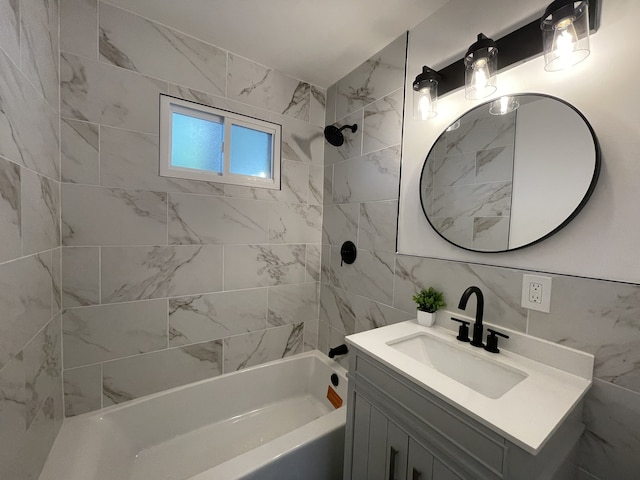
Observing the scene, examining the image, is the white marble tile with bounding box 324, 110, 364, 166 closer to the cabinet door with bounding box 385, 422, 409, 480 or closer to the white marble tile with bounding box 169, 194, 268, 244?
the white marble tile with bounding box 169, 194, 268, 244

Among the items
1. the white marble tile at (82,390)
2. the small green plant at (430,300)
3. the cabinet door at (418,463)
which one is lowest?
the white marble tile at (82,390)

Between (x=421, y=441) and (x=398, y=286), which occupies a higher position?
(x=398, y=286)

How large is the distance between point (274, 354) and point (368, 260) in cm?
101

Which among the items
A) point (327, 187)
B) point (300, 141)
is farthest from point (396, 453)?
point (300, 141)

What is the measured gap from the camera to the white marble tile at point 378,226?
4.98 ft

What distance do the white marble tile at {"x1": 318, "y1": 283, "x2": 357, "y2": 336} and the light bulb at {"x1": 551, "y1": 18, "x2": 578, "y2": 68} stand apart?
1.46 m

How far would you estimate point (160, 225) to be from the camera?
1.50 m

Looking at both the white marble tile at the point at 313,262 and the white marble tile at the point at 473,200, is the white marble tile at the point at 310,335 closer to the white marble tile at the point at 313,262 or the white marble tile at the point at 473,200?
the white marble tile at the point at 313,262

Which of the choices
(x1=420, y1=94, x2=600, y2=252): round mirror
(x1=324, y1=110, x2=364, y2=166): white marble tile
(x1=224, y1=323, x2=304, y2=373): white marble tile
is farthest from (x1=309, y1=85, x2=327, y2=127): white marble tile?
(x1=224, y1=323, x2=304, y2=373): white marble tile

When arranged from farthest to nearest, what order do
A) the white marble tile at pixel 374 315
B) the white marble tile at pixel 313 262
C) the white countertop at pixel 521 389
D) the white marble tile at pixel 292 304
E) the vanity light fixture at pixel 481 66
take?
the white marble tile at pixel 313 262, the white marble tile at pixel 292 304, the white marble tile at pixel 374 315, the vanity light fixture at pixel 481 66, the white countertop at pixel 521 389

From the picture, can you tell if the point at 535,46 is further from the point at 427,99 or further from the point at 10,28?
the point at 10,28

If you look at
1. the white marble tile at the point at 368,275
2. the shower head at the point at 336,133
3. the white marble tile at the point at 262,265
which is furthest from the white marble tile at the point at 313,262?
the shower head at the point at 336,133

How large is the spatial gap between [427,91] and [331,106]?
3.03ft

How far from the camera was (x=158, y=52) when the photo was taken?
1.46 meters
